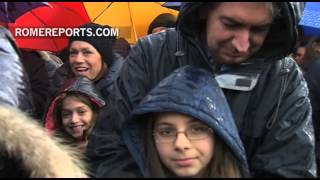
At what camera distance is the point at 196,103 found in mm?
1637

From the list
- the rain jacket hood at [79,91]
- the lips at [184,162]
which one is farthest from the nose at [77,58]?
the lips at [184,162]

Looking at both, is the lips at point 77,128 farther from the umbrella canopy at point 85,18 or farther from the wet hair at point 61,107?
the umbrella canopy at point 85,18

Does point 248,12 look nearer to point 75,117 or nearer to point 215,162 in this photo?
point 215,162

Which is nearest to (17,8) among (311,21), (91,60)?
(91,60)

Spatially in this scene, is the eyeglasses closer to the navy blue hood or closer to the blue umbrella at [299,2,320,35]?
the navy blue hood

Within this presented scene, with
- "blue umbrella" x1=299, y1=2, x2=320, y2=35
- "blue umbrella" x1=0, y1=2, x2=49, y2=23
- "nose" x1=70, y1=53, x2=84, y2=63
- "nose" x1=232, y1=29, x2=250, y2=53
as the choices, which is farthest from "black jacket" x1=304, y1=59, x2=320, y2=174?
"blue umbrella" x1=0, y1=2, x2=49, y2=23

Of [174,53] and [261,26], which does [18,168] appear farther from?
[261,26]

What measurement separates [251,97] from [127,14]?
3178mm

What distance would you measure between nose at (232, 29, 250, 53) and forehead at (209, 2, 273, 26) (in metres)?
0.03

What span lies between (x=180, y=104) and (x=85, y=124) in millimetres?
1584

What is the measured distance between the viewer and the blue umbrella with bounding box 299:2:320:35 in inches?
150

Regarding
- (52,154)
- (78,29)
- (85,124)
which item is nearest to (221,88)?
(52,154)

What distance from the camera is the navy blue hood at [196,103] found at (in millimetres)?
1630

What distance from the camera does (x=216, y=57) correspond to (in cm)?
177
